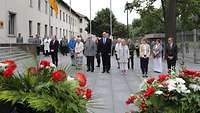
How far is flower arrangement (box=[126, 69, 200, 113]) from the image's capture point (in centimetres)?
551

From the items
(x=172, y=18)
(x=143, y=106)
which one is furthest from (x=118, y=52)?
(x=143, y=106)

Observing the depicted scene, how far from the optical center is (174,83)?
18.2 feet

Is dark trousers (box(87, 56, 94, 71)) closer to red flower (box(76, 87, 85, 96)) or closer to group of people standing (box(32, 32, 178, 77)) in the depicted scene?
group of people standing (box(32, 32, 178, 77))

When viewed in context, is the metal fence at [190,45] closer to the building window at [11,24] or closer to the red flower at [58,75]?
the building window at [11,24]

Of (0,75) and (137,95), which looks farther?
(137,95)

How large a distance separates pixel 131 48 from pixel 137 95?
1763 centimetres

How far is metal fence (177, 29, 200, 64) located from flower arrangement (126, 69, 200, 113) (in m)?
24.7

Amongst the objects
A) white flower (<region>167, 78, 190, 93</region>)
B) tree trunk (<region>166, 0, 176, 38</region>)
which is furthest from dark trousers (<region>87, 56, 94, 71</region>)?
white flower (<region>167, 78, 190, 93</region>)

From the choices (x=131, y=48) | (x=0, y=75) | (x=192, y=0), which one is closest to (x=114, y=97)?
(x=0, y=75)

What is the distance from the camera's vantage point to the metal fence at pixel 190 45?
30.5 m

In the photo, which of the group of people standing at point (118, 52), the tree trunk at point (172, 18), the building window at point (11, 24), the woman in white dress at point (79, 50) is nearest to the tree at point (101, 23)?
the building window at point (11, 24)

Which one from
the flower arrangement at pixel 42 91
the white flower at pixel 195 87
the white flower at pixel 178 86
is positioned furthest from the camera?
the white flower at pixel 195 87

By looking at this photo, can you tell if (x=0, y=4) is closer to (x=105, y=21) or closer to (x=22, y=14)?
(x=22, y=14)

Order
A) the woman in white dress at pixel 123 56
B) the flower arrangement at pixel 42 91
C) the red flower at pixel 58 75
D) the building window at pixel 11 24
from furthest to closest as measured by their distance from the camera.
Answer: the building window at pixel 11 24, the woman in white dress at pixel 123 56, the red flower at pixel 58 75, the flower arrangement at pixel 42 91
